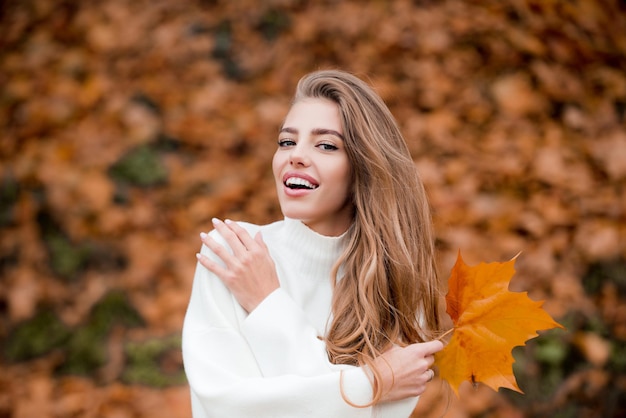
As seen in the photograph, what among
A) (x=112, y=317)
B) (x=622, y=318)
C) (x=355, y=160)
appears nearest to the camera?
(x=355, y=160)

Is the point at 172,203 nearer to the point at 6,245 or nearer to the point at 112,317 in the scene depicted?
the point at 112,317

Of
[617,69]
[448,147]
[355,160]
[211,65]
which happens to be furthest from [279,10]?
[355,160]

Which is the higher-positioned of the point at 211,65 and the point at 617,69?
the point at 211,65

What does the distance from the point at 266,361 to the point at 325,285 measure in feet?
0.84

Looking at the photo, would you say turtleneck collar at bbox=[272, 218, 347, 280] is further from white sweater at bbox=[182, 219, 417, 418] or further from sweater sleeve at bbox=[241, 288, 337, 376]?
sweater sleeve at bbox=[241, 288, 337, 376]

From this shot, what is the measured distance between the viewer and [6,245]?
3.06 metres

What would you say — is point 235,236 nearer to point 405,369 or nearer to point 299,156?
point 299,156

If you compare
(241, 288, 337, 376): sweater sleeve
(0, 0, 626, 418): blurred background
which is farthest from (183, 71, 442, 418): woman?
(0, 0, 626, 418): blurred background

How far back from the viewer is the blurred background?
9.16 ft

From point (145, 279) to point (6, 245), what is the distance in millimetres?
669

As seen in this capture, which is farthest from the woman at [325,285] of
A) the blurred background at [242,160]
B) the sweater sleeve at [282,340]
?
the blurred background at [242,160]

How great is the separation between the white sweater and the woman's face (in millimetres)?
188

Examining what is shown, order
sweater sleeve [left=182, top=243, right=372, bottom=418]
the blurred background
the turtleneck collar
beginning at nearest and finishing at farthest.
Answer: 1. sweater sleeve [left=182, top=243, right=372, bottom=418]
2. the turtleneck collar
3. the blurred background

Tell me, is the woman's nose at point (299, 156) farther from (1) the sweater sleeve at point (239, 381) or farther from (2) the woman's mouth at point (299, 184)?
(1) the sweater sleeve at point (239, 381)
